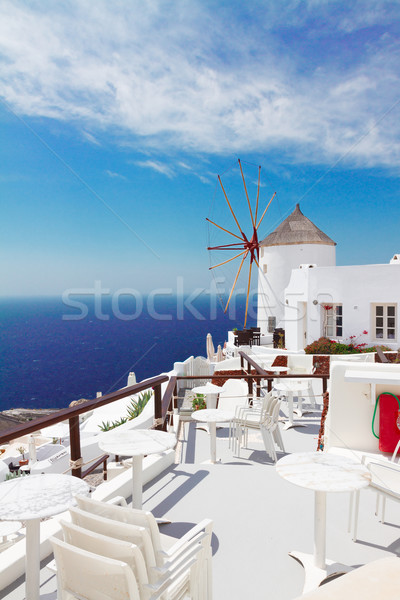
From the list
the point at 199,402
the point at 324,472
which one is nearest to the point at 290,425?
the point at 199,402

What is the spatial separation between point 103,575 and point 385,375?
120 inches

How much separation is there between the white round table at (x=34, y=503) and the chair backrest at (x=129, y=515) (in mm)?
84

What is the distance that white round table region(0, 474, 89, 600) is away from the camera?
1.74 m

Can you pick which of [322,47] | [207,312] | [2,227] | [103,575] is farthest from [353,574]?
[207,312]

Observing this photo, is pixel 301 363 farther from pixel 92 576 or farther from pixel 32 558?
pixel 92 576

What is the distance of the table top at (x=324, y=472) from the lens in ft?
7.43

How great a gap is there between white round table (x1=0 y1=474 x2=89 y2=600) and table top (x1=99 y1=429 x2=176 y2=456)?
2.36 feet

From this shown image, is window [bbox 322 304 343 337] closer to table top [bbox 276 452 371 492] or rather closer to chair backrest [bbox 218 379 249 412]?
chair backrest [bbox 218 379 249 412]

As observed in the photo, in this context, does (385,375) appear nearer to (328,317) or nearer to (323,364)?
(323,364)

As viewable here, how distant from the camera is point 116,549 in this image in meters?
1.50

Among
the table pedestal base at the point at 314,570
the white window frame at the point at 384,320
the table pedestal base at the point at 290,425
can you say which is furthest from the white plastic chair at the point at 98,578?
the white window frame at the point at 384,320

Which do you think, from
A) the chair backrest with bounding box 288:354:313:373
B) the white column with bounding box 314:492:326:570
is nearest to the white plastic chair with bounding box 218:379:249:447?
the white column with bounding box 314:492:326:570

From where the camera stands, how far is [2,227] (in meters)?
146

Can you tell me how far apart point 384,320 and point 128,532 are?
16.0 metres
